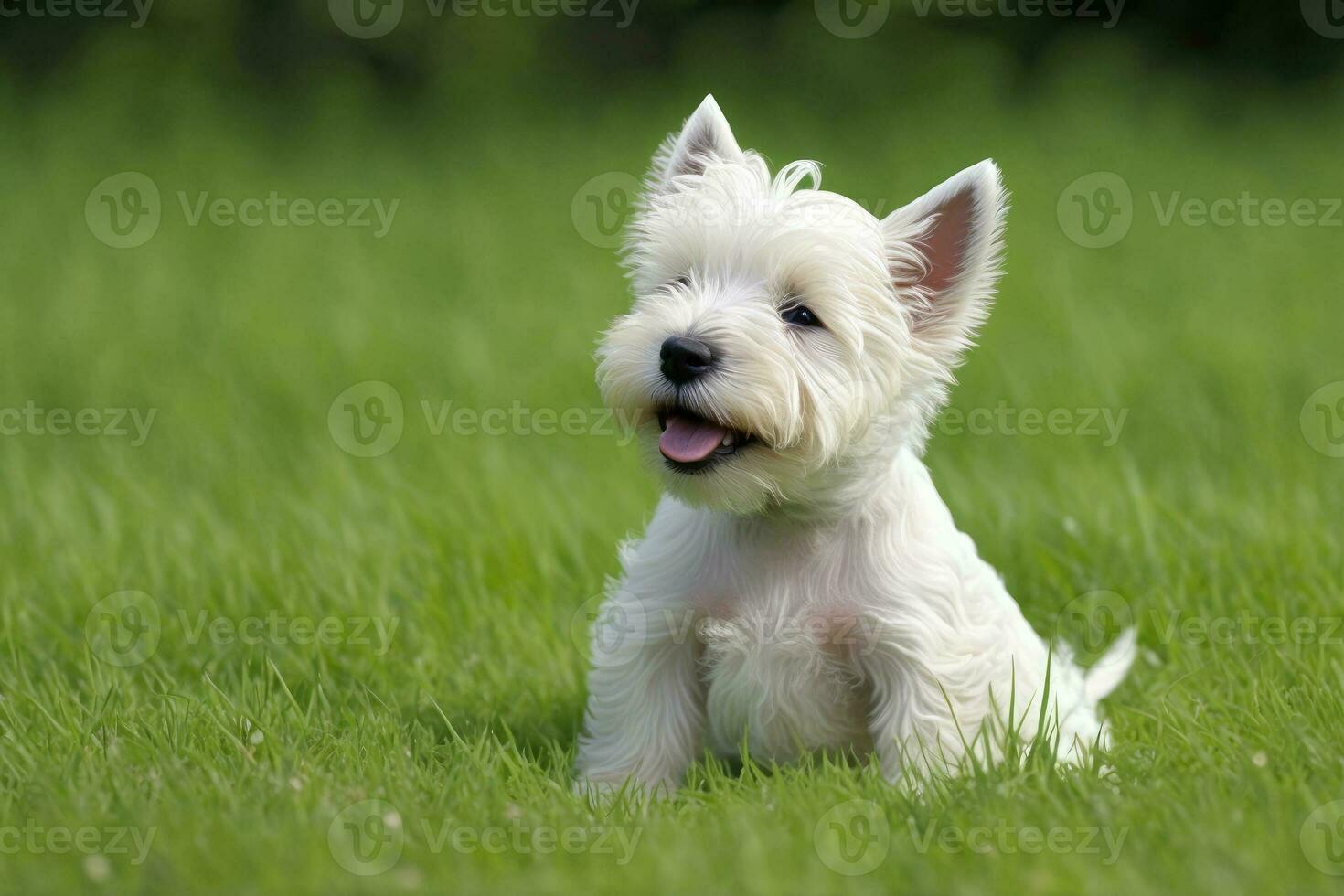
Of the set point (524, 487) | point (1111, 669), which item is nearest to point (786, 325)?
point (1111, 669)

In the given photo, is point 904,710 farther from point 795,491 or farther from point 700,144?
point 700,144

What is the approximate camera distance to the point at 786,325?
4.36 m

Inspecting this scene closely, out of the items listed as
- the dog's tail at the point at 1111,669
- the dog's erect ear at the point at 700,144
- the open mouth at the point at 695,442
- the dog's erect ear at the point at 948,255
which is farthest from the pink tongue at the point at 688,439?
the dog's tail at the point at 1111,669

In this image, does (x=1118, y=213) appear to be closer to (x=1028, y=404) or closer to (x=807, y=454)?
(x=1028, y=404)

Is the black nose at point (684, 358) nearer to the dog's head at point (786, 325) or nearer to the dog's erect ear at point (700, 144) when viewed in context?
the dog's head at point (786, 325)

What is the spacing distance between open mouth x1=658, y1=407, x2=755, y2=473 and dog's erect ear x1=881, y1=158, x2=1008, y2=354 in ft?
2.38

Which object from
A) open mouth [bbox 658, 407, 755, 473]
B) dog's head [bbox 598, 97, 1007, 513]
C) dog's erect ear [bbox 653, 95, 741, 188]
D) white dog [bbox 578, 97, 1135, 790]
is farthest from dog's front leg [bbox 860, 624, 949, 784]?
dog's erect ear [bbox 653, 95, 741, 188]

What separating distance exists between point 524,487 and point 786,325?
11.2 ft

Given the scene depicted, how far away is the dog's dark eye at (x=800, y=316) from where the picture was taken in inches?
173

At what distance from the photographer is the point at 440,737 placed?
196 inches

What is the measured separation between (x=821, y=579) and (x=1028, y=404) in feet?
14.5

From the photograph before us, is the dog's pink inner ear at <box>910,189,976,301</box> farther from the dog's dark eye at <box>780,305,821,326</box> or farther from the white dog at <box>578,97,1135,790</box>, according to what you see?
the dog's dark eye at <box>780,305,821,326</box>

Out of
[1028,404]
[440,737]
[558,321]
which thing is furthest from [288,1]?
[440,737]

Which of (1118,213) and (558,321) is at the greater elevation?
(1118,213)
